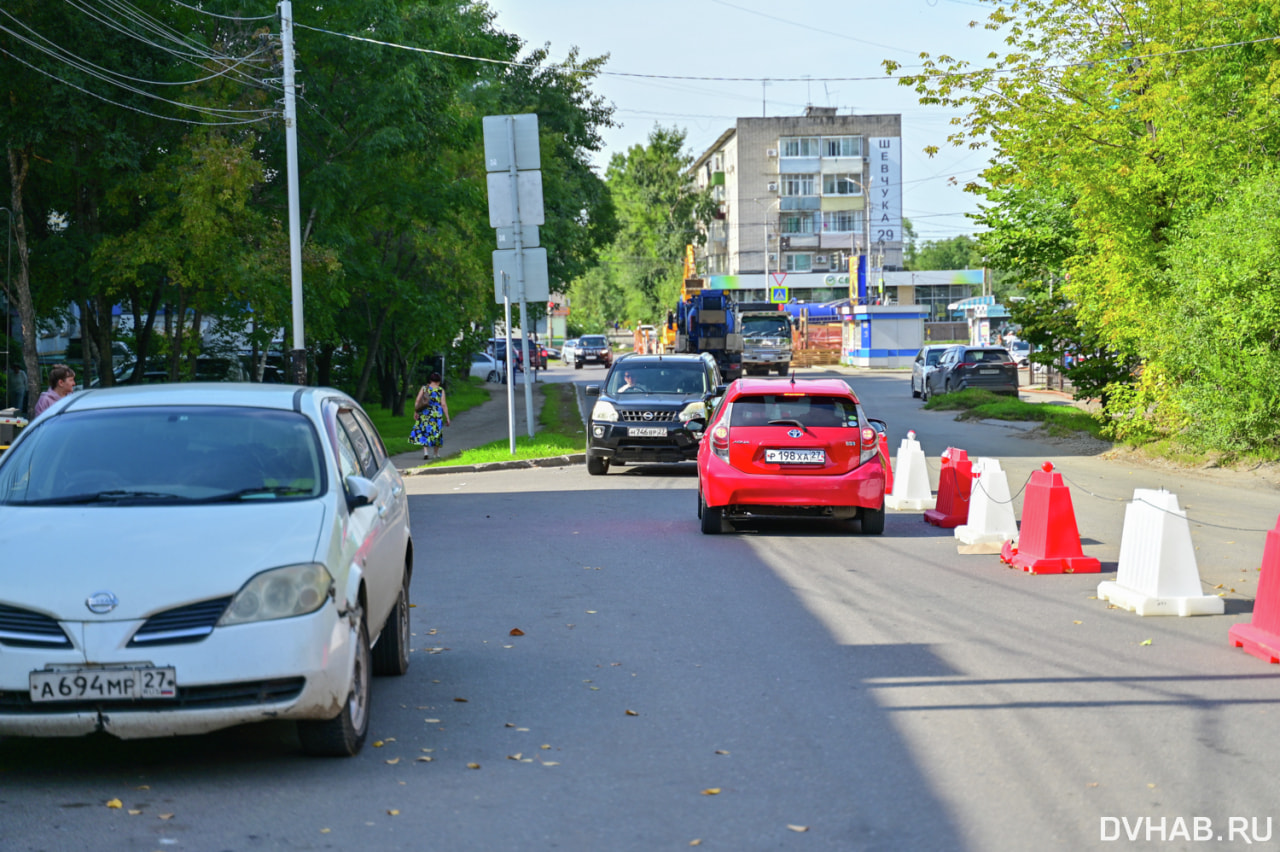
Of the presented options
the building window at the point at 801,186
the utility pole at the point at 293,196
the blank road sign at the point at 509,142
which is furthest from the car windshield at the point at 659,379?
the building window at the point at 801,186

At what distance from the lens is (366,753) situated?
612cm

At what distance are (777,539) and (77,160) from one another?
16.4 meters

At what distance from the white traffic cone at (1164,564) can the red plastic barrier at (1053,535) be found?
1781 mm

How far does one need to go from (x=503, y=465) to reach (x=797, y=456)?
33.8ft

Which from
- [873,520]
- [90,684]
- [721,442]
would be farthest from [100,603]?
[873,520]

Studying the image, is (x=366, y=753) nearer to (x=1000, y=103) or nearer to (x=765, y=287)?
(x=1000, y=103)

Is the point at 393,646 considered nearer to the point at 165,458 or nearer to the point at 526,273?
the point at 165,458

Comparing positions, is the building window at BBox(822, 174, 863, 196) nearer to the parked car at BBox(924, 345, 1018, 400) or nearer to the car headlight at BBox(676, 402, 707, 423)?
the parked car at BBox(924, 345, 1018, 400)

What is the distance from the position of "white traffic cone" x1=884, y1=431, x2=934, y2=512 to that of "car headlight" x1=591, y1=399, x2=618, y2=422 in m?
5.12

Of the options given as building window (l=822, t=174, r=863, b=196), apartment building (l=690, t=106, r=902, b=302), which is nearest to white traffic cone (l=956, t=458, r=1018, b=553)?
apartment building (l=690, t=106, r=902, b=302)

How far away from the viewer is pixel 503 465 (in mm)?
23016

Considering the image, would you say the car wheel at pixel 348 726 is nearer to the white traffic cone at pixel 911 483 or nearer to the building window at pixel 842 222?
the white traffic cone at pixel 911 483

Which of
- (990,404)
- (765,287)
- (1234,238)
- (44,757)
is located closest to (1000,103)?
(1234,238)

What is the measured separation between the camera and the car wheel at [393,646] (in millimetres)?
7512
